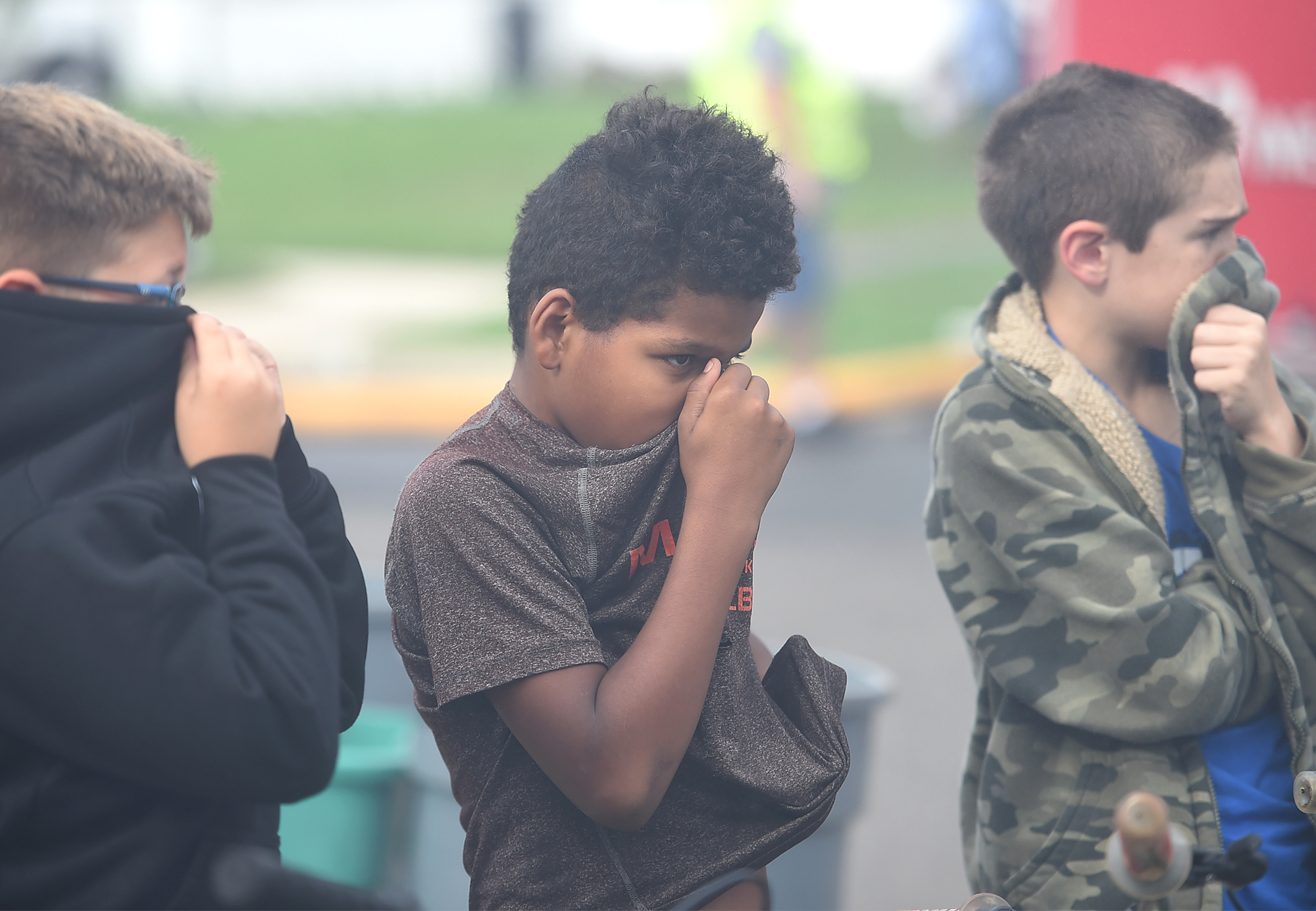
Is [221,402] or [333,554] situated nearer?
[221,402]

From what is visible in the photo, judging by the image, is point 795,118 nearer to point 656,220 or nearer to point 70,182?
point 656,220

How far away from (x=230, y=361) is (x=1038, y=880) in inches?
53.1

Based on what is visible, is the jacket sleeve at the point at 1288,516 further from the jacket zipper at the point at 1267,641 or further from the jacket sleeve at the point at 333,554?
the jacket sleeve at the point at 333,554

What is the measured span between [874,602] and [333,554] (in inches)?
165

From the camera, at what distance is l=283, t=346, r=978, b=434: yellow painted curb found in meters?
Result: 8.30

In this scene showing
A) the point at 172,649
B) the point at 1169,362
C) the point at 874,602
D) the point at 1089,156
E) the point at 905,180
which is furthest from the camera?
the point at 905,180

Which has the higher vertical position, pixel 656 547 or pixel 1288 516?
pixel 1288 516

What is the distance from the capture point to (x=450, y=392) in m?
8.70

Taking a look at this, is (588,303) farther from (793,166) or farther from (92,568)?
(793,166)

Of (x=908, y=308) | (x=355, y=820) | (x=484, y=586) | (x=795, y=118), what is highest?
(x=795, y=118)

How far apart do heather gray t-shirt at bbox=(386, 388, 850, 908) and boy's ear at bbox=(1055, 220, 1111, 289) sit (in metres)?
0.82

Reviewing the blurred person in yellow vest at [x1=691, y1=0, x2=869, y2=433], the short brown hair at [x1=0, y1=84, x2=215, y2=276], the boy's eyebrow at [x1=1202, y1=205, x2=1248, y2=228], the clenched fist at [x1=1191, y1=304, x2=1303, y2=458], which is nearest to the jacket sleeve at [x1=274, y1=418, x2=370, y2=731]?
the short brown hair at [x1=0, y1=84, x2=215, y2=276]

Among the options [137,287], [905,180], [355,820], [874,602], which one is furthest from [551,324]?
[905,180]

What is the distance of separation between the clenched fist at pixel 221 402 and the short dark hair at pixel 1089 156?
1.26 meters
